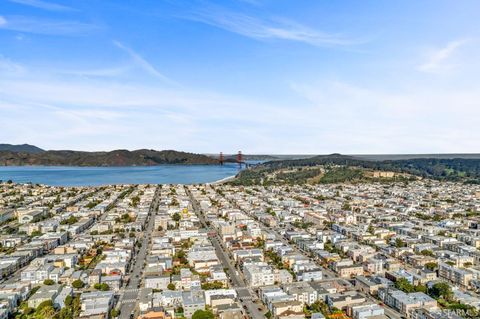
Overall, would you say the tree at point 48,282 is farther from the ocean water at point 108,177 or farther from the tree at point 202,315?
the ocean water at point 108,177

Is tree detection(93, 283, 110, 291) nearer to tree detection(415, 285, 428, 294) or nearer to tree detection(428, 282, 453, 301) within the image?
tree detection(415, 285, 428, 294)

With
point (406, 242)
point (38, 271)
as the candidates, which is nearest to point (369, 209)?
point (406, 242)

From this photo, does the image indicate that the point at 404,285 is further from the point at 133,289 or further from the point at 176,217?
the point at 176,217

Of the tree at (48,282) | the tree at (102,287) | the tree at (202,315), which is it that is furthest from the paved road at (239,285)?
the tree at (48,282)

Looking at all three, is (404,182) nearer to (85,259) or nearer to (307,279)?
(307,279)

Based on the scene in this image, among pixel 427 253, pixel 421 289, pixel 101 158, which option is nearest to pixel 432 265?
pixel 427 253
